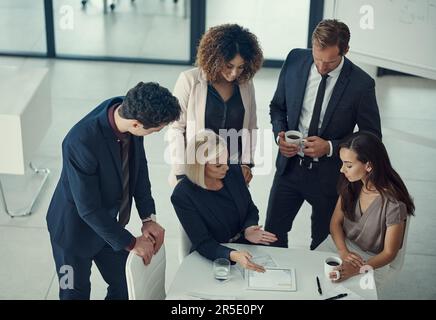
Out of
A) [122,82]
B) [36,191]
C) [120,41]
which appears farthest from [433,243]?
[120,41]

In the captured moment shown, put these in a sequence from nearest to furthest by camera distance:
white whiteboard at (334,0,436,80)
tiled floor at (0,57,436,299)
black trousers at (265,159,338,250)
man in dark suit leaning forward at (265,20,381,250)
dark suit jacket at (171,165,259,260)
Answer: dark suit jacket at (171,165,259,260)
man in dark suit leaning forward at (265,20,381,250)
black trousers at (265,159,338,250)
tiled floor at (0,57,436,299)
white whiteboard at (334,0,436,80)

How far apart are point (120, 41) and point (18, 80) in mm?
2634

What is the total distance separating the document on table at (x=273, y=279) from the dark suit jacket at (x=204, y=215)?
0.19m

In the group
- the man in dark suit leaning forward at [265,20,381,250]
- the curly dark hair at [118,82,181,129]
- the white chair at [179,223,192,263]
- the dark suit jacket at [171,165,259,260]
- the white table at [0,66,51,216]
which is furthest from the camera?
the white table at [0,66,51,216]

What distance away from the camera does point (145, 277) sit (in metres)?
3.91

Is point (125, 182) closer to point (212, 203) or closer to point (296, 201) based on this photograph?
point (212, 203)

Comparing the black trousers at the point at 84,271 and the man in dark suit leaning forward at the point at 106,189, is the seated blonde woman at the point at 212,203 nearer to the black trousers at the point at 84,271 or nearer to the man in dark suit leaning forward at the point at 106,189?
the man in dark suit leaning forward at the point at 106,189

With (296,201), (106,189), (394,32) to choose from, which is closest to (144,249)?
(106,189)

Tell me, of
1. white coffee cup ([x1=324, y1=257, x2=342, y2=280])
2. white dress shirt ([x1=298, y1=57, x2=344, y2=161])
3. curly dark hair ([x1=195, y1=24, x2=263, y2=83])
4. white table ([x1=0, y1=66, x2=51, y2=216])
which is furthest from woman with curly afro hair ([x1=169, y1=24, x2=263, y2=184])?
white table ([x1=0, y1=66, x2=51, y2=216])

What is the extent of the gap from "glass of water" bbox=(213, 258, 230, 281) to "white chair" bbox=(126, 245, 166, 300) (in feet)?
1.03

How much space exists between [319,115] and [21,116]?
6.76 ft

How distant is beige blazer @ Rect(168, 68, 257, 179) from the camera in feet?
14.6

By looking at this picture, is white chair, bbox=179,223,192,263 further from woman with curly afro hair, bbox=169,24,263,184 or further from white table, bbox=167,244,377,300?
woman with curly afro hair, bbox=169,24,263,184

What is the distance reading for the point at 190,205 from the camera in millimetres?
4129
